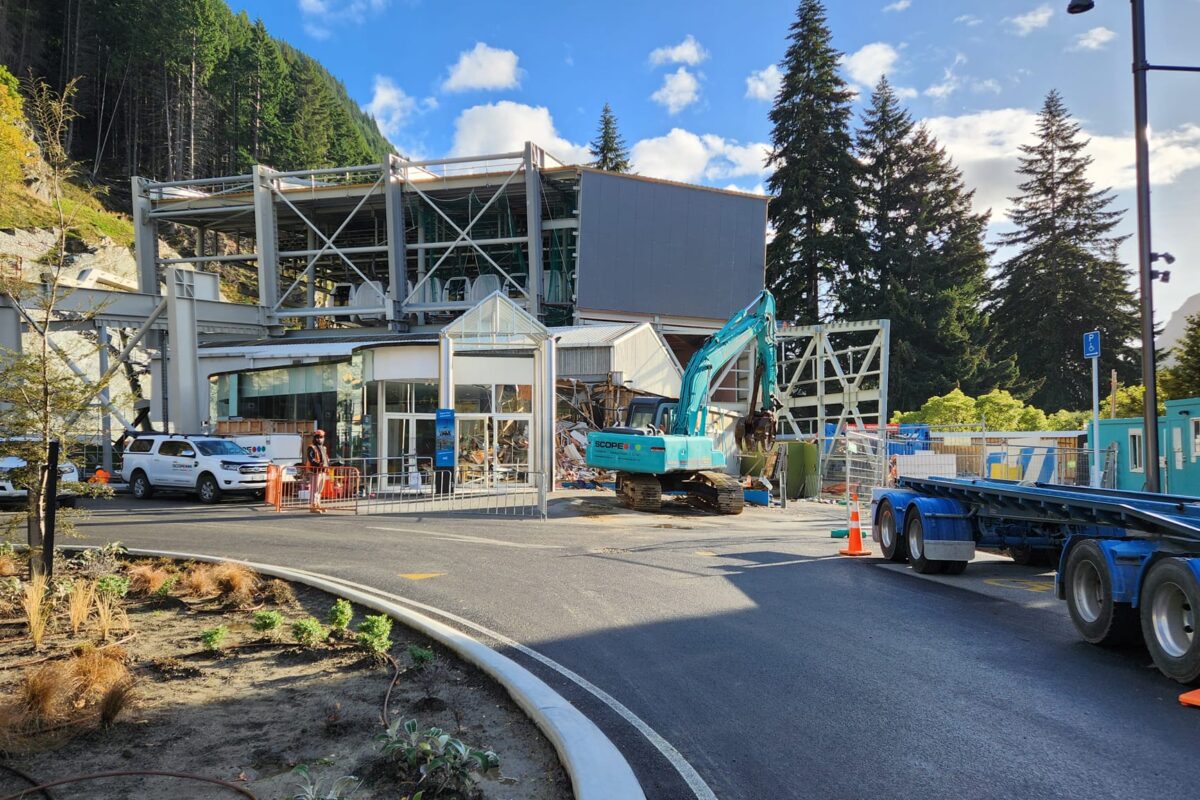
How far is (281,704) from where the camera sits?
5.36 metres

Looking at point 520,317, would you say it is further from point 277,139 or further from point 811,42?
point 277,139

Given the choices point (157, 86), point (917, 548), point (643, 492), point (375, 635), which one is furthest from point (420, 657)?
point (157, 86)

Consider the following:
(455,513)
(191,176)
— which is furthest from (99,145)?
(455,513)

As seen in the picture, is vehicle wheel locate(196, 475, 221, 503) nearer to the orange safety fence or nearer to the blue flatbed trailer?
the orange safety fence

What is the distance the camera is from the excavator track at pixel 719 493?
2088 centimetres

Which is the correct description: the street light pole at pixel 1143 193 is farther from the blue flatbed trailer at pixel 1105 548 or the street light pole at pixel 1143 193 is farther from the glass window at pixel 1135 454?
the glass window at pixel 1135 454

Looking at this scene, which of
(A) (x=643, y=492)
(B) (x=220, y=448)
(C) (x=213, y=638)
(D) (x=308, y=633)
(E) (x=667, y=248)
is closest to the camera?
(C) (x=213, y=638)

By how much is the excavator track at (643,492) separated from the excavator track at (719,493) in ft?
3.91

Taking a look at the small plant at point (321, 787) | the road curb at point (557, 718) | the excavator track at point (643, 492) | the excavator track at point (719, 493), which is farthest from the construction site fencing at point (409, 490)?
the small plant at point (321, 787)

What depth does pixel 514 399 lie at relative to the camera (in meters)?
25.2

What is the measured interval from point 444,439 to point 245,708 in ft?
55.5

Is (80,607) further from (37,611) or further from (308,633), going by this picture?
(308,633)

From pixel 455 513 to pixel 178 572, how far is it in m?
9.88

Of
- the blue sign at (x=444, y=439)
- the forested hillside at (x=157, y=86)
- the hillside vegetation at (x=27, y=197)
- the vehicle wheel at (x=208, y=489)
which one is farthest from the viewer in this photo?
the forested hillside at (x=157, y=86)
